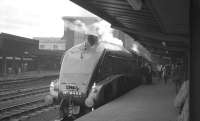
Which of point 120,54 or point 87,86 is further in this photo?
point 120,54

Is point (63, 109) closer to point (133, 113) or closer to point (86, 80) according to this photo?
point (86, 80)

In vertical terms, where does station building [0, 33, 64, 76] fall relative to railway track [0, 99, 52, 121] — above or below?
above

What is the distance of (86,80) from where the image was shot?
36.5 ft

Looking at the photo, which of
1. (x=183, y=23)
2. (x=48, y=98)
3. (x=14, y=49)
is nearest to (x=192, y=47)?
(x=183, y=23)

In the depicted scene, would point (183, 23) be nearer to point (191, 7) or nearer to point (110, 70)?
point (191, 7)

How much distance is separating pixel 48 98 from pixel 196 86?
7296mm

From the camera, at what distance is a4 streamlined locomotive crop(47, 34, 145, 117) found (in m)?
10.8

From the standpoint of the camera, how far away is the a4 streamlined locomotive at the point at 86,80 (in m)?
10.8

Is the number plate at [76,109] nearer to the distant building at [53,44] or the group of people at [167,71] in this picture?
the group of people at [167,71]

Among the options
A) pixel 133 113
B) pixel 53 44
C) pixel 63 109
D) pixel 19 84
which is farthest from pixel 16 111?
pixel 53 44

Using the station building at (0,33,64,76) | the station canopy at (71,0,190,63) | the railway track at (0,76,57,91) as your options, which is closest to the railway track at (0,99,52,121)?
the station canopy at (71,0,190,63)

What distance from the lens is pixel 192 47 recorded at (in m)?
4.86

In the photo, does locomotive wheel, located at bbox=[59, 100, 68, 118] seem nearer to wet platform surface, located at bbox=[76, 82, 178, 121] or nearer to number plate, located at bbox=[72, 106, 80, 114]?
number plate, located at bbox=[72, 106, 80, 114]

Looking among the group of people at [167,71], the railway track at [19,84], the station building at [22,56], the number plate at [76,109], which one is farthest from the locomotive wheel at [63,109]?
the station building at [22,56]
